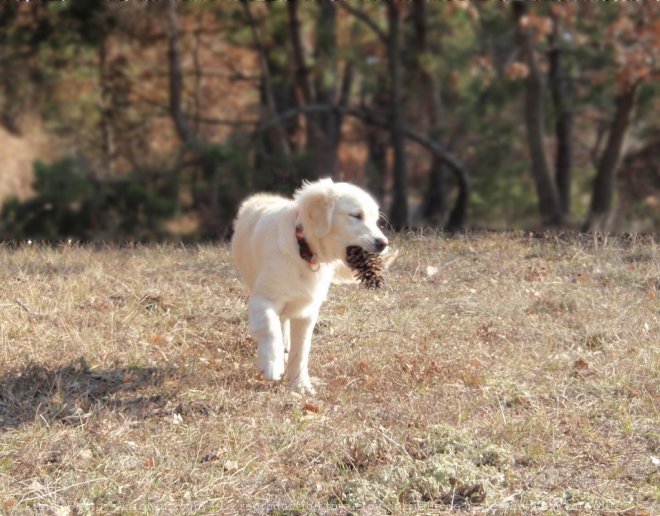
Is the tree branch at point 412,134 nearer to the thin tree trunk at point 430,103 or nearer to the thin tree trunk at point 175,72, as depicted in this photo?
the thin tree trunk at point 430,103

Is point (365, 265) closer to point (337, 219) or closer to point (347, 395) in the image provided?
point (337, 219)

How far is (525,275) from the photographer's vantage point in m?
8.24

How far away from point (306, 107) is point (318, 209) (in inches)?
478

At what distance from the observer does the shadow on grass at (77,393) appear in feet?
17.0

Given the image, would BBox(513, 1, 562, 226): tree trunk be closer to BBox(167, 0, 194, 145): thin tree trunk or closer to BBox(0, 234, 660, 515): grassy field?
BBox(167, 0, 194, 145): thin tree trunk

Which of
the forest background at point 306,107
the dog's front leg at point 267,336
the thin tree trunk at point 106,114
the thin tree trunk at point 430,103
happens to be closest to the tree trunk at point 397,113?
the forest background at point 306,107

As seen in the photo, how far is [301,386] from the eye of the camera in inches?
227

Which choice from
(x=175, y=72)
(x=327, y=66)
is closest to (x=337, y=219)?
(x=327, y=66)

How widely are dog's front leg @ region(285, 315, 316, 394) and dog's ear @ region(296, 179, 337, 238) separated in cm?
59

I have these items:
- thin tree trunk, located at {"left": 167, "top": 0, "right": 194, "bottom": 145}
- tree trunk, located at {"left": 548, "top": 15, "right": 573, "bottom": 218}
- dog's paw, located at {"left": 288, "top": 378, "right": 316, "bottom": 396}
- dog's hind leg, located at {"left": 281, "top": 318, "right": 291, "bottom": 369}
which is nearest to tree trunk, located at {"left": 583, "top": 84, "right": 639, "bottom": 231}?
tree trunk, located at {"left": 548, "top": 15, "right": 573, "bottom": 218}

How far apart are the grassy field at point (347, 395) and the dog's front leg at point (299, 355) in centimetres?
17

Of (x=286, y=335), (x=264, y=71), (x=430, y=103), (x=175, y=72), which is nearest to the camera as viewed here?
(x=286, y=335)

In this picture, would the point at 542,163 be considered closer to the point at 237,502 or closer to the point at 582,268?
the point at 582,268

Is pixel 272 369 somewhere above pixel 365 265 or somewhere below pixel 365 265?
below
